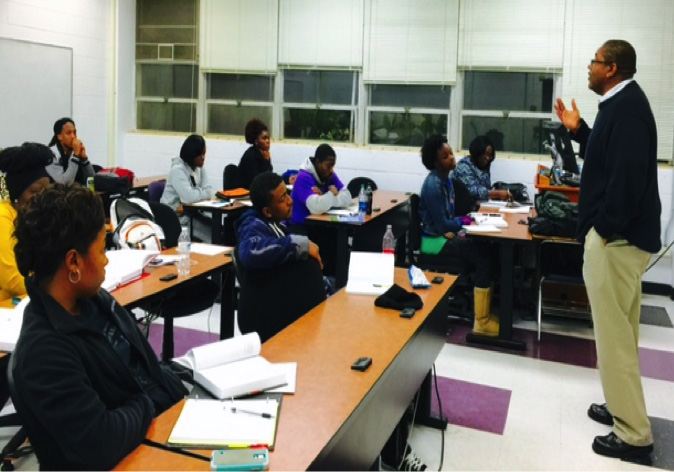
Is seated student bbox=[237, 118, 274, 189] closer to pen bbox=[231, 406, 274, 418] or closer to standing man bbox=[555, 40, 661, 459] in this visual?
standing man bbox=[555, 40, 661, 459]

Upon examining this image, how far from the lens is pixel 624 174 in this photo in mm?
2748

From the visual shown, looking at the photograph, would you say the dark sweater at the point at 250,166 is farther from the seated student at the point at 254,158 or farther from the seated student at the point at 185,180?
the seated student at the point at 185,180

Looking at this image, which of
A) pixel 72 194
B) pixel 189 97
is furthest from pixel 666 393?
pixel 189 97

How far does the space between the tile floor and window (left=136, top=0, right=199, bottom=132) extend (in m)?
3.98

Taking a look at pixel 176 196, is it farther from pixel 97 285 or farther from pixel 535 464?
pixel 97 285

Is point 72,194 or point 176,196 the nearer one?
point 72,194

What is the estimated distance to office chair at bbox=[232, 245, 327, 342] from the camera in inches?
108

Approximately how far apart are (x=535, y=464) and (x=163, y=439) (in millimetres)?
1910

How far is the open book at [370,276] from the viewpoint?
2906mm

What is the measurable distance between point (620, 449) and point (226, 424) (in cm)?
209

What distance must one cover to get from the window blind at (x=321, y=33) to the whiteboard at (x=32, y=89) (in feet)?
7.83

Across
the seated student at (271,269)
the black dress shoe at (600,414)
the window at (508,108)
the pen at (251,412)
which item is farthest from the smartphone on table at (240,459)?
the window at (508,108)

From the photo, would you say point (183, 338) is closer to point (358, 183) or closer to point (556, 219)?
point (556, 219)

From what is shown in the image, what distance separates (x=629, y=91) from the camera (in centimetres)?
282
